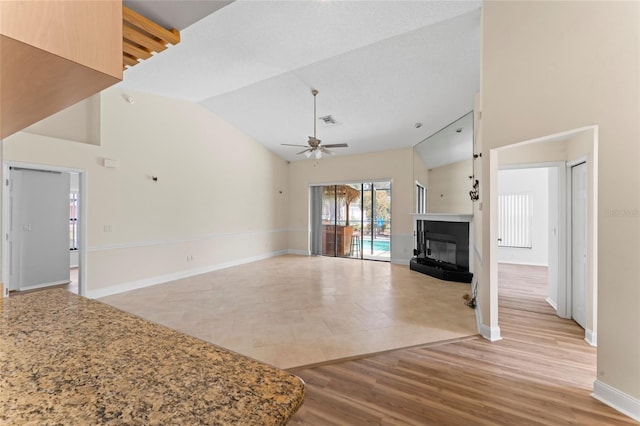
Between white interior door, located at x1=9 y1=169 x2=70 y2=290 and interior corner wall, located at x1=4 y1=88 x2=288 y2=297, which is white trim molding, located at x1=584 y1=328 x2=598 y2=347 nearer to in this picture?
interior corner wall, located at x1=4 y1=88 x2=288 y2=297

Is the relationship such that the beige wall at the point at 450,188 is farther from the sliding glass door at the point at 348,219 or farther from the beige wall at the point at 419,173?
the sliding glass door at the point at 348,219

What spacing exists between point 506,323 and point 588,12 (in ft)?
11.1

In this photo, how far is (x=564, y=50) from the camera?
2.42m

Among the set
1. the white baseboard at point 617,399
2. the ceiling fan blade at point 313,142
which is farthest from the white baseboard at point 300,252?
the white baseboard at point 617,399

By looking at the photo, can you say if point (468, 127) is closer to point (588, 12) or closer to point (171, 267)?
point (588, 12)

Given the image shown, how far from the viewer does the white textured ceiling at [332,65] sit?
3273mm

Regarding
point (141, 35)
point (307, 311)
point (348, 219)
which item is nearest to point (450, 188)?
point (348, 219)

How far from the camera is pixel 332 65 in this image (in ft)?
14.5

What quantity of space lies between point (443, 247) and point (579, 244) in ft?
9.59

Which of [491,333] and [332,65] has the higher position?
[332,65]

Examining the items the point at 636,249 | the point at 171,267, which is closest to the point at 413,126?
the point at 636,249

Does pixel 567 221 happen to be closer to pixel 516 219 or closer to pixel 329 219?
pixel 516 219

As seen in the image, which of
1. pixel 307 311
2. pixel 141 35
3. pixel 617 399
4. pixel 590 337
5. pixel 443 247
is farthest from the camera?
pixel 443 247

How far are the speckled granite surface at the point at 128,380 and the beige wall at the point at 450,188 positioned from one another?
29.3 feet
